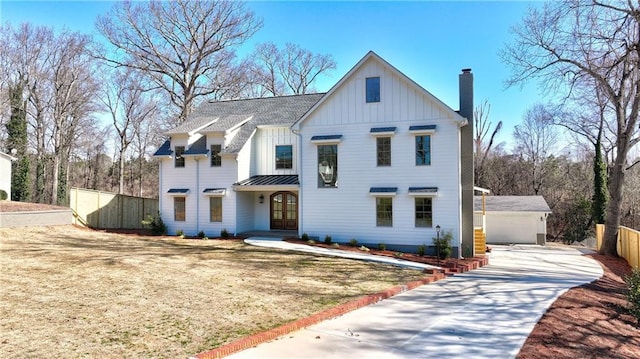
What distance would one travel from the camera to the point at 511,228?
28969mm

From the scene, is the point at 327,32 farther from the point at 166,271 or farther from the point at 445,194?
the point at 166,271

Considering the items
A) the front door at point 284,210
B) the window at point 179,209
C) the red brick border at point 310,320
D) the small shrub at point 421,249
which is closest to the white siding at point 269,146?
the front door at point 284,210

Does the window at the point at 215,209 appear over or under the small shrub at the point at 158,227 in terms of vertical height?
over

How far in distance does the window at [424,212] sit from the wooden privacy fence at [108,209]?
661 inches

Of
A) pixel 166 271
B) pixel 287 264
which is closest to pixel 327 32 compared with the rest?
pixel 287 264

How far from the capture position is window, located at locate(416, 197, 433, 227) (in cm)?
1672

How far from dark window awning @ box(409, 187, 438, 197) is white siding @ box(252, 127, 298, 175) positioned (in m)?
6.42

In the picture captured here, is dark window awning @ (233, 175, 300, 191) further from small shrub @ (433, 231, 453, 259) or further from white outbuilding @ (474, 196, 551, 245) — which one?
white outbuilding @ (474, 196, 551, 245)

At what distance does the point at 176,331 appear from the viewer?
622 cm

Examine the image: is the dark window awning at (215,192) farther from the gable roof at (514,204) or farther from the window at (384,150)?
the gable roof at (514,204)

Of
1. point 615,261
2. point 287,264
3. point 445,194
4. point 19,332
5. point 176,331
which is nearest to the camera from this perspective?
point 19,332

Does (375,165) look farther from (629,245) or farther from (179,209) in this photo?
(629,245)

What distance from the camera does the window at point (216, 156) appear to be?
20.5 meters

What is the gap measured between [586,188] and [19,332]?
42583 mm
